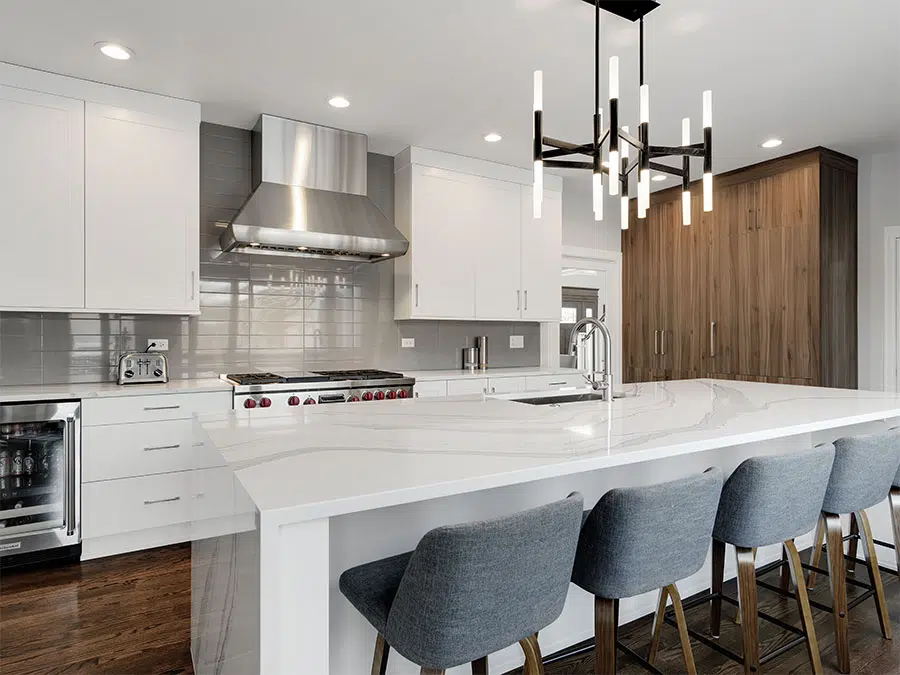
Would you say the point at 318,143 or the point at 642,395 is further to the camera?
the point at 318,143

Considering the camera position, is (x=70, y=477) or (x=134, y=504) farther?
(x=134, y=504)

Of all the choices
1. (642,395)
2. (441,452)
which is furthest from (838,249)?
(441,452)

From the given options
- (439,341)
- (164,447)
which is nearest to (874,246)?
(439,341)

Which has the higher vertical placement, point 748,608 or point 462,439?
point 462,439

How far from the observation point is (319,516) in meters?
0.99

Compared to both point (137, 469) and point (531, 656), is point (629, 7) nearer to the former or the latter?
point (531, 656)

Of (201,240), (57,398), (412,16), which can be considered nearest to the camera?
(412,16)

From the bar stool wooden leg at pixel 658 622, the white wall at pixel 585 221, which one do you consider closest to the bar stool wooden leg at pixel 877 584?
the bar stool wooden leg at pixel 658 622

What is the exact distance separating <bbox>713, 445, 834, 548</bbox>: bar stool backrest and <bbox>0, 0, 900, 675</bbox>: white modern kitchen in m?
0.01

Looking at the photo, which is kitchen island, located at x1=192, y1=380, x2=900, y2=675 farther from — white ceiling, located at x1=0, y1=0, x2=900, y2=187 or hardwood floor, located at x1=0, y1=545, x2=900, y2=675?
white ceiling, located at x1=0, y1=0, x2=900, y2=187

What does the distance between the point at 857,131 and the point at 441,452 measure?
4084 millimetres

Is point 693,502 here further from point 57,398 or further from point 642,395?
point 57,398

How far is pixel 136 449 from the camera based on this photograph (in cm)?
297

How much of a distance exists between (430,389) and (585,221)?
8.67ft
